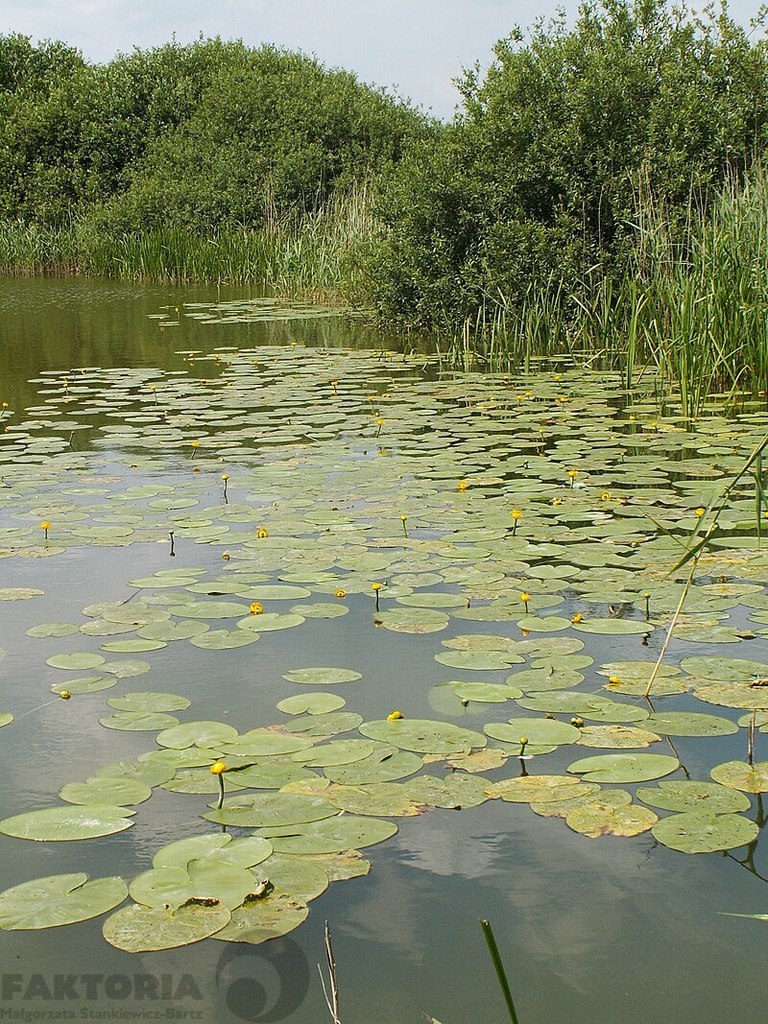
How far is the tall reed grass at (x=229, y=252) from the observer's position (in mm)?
12102

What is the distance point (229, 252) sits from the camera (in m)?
14.6

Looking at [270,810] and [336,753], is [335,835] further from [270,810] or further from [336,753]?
[336,753]

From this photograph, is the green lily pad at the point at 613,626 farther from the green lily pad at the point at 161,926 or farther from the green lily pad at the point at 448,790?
the green lily pad at the point at 161,926

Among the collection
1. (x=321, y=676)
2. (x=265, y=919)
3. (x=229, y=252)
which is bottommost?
(x=265, y=919)

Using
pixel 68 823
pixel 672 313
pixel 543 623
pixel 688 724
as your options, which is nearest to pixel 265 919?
pixel 68 823

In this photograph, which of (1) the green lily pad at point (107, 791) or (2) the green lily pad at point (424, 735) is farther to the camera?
(2) the green lily pad at point (424, 735)

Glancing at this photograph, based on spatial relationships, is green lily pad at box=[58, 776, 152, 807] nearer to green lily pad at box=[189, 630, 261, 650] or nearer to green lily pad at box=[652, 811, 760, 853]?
green lily pad at box=[189, 630, 261, 650]

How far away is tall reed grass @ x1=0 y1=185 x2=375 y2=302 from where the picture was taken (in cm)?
1210

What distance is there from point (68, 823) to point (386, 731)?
0.63 m

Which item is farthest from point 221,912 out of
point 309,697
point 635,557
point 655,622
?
point 635,557

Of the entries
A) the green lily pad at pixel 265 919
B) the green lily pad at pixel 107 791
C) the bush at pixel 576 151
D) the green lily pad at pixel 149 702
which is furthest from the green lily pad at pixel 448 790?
the bush at pixel 576 151

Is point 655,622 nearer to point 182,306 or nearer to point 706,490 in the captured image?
point 706,490

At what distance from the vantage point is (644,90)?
25.6 feet

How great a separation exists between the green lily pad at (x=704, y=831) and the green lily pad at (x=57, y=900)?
0.87m
